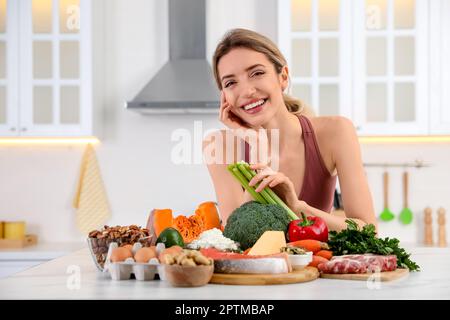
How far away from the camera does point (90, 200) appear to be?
4684mm

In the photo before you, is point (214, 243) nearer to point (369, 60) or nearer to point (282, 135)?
point (282, 135)

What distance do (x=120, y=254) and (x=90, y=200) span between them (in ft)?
10.3

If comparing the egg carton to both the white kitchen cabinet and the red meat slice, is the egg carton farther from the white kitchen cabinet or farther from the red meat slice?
the white kitchen cabinet

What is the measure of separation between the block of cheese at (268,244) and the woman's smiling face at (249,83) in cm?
73

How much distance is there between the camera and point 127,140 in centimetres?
471

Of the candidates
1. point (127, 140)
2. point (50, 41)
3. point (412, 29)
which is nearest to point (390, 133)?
point (412, 29)

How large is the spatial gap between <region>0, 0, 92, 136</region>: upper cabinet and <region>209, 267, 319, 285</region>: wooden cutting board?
2.96m

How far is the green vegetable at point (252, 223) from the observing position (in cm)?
189

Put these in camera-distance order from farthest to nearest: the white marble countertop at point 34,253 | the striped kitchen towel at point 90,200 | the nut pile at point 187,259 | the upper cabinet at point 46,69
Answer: the striped kitchen towel at point 90,200 < the upper cabinet at point 46,69 < the white marble countertop at point 34,253 < the nut pile at point 187,259

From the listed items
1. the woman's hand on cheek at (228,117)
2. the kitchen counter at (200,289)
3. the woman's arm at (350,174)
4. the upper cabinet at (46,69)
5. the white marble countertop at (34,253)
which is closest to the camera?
the kitchen counter at (200,289)

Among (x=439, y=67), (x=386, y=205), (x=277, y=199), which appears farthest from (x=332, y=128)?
(x=386, y=205)

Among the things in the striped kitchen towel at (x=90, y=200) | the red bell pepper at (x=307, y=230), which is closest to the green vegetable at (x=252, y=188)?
the red bell pepper at (x=307, y=230)

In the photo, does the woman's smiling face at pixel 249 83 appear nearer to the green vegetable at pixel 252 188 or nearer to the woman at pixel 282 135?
the woman at pixel 282 135

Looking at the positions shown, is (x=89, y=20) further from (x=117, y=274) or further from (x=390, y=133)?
(x=117, y=274)
